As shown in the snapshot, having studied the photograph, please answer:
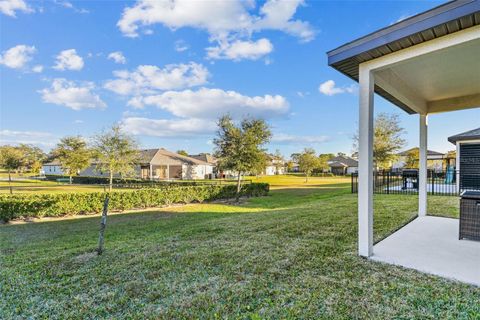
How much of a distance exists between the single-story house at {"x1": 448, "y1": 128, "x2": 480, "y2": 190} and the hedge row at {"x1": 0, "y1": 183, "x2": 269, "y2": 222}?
Result: 1261 centimetres

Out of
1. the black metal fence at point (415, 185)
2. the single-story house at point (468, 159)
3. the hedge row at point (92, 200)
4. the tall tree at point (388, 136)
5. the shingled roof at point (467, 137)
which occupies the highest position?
the tall tree at point (388, 136)

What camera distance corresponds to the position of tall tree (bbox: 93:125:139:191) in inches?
849

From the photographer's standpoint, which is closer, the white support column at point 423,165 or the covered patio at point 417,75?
the covered patio at point 417,75

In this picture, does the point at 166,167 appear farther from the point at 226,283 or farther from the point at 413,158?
the point at 226,283

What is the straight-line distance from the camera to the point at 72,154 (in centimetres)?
Answer: 2908

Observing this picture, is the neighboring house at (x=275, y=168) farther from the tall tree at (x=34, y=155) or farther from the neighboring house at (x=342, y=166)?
the tall tree at (x=34, y=155)

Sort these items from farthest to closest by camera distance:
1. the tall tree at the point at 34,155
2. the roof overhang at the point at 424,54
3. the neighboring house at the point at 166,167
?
the tall tree at the point at 34,155, the neighboring house at the point at 166,167, the roof overhang at the point at 424,54

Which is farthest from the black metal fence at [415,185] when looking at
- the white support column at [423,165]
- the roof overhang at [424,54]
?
the roof overhang at [424,54]

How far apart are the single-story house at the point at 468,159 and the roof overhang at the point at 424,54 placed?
30.0ft

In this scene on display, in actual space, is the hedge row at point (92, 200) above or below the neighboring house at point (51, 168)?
below

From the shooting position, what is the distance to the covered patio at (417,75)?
306 cm

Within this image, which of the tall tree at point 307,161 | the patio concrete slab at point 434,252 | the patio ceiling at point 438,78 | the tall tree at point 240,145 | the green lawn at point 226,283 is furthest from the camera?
the tall tree at point 307,161

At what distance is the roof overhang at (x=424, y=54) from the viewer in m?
2.96

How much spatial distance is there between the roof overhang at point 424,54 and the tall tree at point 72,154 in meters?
31.4
